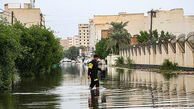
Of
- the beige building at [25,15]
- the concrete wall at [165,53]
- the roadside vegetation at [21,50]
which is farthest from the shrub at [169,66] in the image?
the beige building at [25,15]

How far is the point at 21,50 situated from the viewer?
21703 millimetres

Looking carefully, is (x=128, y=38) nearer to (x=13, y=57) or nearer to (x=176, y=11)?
(x=176, y=11)

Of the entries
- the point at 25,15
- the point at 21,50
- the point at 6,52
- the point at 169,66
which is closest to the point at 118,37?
the point at 25,15

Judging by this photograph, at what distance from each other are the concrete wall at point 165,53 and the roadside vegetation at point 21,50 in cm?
1461

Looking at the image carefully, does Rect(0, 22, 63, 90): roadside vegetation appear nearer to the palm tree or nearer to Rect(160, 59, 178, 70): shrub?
Rect(160, 59, 178, 70): shrub

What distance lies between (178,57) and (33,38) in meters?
17.0

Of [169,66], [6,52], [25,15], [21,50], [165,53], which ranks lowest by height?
[169,66]

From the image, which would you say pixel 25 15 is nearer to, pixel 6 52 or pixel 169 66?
Answer: pixel 169 66

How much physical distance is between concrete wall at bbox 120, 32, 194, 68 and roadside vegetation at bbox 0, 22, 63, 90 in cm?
1461

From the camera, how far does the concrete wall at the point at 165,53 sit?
134 ft

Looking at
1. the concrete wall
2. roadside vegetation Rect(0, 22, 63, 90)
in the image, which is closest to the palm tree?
the concrete wall

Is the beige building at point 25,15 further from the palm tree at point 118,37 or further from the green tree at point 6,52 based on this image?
the green tree at point 6,52

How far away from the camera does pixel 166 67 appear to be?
4434 cm

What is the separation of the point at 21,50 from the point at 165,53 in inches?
1264
